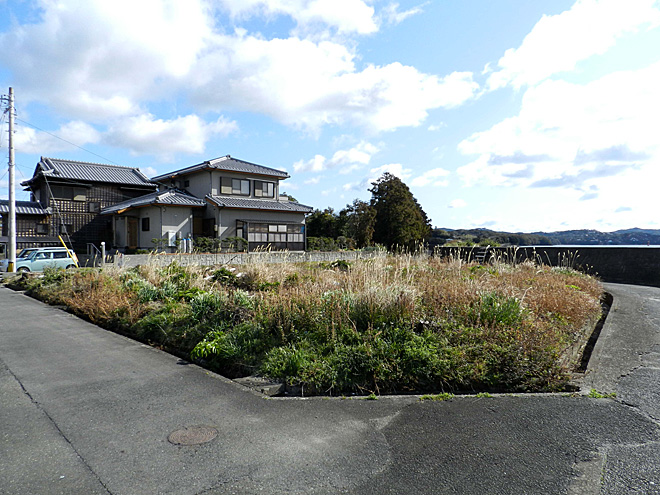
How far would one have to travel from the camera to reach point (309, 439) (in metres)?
3.27

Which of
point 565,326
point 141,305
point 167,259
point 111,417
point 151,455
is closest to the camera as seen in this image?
point 151,455

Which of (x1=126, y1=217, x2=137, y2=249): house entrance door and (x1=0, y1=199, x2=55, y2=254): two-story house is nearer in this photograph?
(x1=0, y1=199, x2=55, y2=254): two-story house

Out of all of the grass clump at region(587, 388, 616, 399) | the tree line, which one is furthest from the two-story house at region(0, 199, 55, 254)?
the grass clump at region(587, 388, 616, 399)

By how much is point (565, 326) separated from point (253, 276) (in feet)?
21.1

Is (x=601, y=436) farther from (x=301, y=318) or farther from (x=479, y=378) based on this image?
(x=301, y=318)

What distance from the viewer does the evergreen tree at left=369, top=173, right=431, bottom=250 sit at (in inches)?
1262

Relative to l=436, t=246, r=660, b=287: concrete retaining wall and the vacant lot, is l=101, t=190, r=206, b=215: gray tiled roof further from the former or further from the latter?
the vacant lot

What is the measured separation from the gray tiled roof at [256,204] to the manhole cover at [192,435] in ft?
75.9

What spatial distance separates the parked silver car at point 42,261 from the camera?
1855 cm

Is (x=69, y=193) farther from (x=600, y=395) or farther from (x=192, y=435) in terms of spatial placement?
(x=600, y=395)

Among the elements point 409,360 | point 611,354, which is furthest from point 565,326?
point 409,360

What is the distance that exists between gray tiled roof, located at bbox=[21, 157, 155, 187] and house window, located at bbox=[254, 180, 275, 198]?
27.3ft

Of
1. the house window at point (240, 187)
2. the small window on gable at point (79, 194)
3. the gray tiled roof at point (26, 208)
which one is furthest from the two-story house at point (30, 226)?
the house window at point (240, 187)

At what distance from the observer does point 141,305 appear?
793 cm
